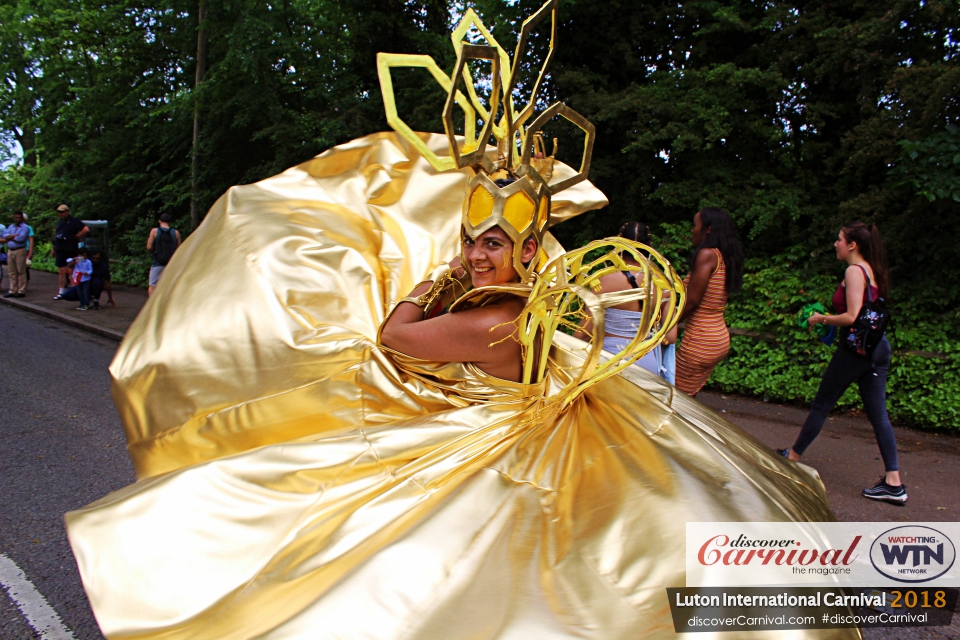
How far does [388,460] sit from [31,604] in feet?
6.49

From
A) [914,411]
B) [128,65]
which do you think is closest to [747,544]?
[914,411]

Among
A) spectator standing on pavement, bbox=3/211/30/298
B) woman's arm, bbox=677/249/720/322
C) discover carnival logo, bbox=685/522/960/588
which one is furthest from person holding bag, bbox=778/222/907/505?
spectator standing on pavement, bbox=3/211/30/298

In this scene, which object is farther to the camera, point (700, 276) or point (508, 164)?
point (700, 276)

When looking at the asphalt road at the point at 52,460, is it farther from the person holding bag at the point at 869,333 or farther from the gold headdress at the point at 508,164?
the person holding bag at the point at 869,333

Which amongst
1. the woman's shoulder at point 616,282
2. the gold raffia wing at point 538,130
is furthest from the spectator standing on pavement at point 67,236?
the gold raffia wing at point 538,130

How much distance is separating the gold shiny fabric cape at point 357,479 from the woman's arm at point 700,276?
4.89ft

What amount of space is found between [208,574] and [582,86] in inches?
301

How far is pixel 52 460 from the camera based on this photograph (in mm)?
4625

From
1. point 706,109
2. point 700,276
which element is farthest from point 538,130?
point 706,109

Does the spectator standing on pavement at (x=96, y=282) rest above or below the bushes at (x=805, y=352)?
below

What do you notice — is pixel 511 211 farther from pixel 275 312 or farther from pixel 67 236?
pixel 67 236

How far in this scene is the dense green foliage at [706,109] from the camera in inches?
242

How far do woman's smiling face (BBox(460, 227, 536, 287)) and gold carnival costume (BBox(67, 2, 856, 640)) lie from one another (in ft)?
0.22

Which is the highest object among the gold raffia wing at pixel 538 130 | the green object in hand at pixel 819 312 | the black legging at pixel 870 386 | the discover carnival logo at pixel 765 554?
the gold raffia wing at pixel 538 130
